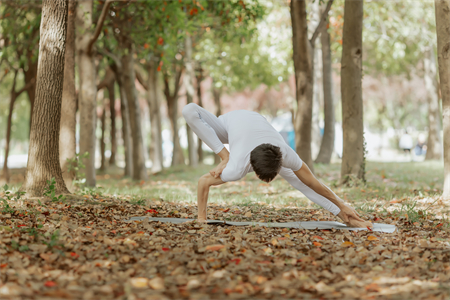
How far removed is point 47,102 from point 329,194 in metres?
4.58

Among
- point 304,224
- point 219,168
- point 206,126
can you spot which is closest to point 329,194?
point 304,224

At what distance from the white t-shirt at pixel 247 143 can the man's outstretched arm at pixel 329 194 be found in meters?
0.16

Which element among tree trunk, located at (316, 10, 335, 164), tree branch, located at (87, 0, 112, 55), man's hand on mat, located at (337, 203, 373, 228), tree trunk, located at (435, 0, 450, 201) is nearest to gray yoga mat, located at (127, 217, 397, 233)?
man's hand on mat, located at (337, 203, 373, 228)

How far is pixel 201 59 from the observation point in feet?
68.0

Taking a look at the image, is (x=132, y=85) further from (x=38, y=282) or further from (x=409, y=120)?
(x=409, y=120)

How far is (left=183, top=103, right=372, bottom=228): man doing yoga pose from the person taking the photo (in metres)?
4.80

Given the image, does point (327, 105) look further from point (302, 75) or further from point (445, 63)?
point (445, 63)

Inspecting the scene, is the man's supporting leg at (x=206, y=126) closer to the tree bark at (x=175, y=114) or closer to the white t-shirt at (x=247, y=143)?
the white t-shirt at (x=247, y=143)

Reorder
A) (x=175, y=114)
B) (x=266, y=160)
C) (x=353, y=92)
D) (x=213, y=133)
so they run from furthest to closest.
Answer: (x=175, y=114) → (x=353, y=92) → (x=213, y=133) → (x=266, y=160)

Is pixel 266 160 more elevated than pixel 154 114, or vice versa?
pixel 154 114

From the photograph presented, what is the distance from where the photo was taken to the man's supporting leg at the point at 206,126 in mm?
5430

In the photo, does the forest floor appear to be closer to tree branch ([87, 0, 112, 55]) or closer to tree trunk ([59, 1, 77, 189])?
tree trunk ([59, 1, 77, 189])

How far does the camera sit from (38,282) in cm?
335

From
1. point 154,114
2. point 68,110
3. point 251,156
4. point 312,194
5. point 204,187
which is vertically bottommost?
point 312,194
